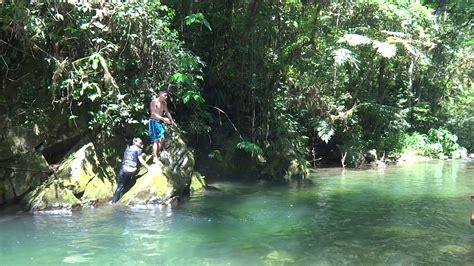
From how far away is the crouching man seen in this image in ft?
32.3

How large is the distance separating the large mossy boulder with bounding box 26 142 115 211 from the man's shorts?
3.90 feet

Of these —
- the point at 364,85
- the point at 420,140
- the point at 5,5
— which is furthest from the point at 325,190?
the point at 420,140

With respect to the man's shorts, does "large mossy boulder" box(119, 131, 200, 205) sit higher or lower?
lower

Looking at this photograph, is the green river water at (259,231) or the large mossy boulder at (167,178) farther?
the large mossy boulder at (167,178)

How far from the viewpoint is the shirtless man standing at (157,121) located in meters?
10.2

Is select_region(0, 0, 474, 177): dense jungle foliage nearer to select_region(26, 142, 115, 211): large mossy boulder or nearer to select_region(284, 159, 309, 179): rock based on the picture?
select_region(284, 159, 309, 179): rock

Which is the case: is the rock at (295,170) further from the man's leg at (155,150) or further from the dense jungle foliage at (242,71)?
the man's leg at (155,150)

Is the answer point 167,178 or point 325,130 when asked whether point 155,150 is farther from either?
point 325,130

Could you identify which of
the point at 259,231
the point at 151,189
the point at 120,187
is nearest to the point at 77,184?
the point at 120,187

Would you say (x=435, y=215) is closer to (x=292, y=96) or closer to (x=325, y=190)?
(x=325, y=190)

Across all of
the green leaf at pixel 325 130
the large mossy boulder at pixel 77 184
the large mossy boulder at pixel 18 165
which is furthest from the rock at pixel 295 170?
the large mossy boulder at pixel 18 165

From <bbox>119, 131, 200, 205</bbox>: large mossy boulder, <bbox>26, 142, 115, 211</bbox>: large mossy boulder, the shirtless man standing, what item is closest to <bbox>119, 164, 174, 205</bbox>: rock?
<bbox>119, 131, 200, 205</bbox>: large mossy boulder

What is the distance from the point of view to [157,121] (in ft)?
33.6

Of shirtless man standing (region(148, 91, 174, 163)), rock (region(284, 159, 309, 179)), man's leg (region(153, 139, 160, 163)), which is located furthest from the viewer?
rock (region(284, 159, 309, 179))
